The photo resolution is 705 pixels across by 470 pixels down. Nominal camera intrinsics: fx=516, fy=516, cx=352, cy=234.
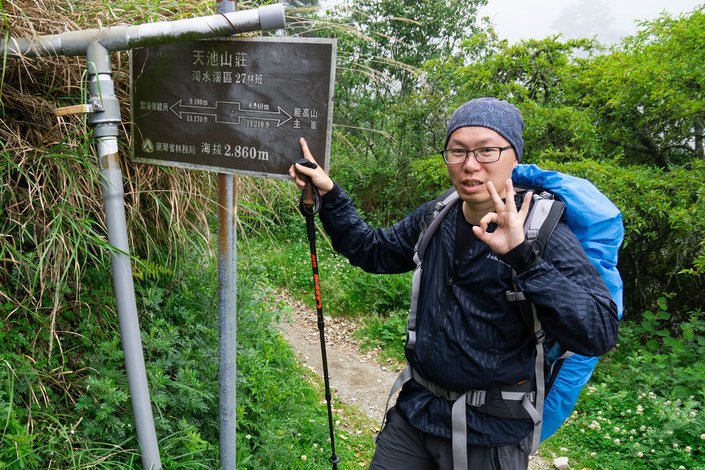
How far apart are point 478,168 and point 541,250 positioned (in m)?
0.40

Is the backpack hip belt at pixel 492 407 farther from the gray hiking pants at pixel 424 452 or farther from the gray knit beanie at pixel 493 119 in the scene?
the gray knit beanie at pixel 493 119

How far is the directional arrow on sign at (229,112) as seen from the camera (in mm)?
2262

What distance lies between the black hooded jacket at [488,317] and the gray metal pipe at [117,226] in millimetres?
921

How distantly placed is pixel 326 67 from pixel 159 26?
0.70 metres

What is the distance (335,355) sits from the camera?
5.89 metres

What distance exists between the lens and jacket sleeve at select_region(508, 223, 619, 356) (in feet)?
5.79

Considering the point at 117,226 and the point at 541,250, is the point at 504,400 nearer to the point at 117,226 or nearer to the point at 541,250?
the point at 541,250

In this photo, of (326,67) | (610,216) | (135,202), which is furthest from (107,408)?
(610,216)

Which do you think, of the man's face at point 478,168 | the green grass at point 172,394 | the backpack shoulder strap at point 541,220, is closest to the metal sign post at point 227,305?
the green grass at point 172,394

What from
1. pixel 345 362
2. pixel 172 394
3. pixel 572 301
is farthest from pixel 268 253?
pixel 572 301

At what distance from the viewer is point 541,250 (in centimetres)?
193

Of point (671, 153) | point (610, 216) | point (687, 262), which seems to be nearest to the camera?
point (610, 216)

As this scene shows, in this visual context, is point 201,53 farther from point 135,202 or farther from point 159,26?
point 135,202

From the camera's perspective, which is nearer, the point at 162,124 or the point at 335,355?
the point at 162,124
